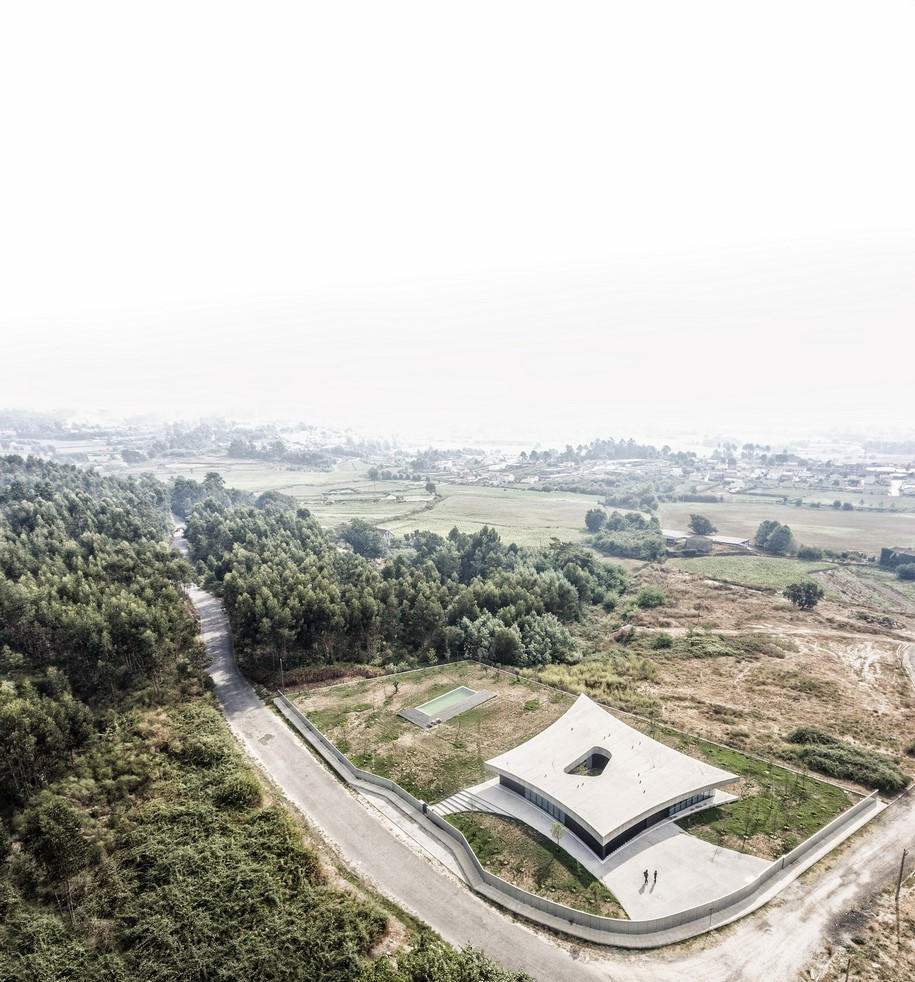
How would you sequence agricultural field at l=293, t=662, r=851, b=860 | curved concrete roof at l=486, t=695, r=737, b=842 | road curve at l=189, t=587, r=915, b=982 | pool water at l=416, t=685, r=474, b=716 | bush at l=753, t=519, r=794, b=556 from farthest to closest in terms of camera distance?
bush at l=753, t=519, r=794, b=556 → pool water at l=416, t=685, r=474, b=716 → agricultural field at l=293, t=662, r=851, b=860 → curved concrete roof at l=486, t=695, r=737, b=842 → road curve at l=189, t=587, r=915, b=982

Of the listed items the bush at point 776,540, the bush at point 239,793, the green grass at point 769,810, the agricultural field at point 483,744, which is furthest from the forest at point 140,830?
the bush at point 776,540

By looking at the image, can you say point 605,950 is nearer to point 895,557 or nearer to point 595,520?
point 895,557

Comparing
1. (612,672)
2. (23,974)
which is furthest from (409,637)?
(23,974)

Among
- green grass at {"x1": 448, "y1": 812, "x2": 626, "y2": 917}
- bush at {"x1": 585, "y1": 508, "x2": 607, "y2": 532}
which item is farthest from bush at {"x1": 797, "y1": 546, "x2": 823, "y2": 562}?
green grass at {"x1": 448, "y1": 812, "x2": 626, "y2": 917}

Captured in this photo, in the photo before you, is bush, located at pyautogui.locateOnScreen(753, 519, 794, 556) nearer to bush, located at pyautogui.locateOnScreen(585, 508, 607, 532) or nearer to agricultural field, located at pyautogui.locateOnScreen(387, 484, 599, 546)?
bush, located at pyautogui.locateOnScreen(585, 508, 607, 532)

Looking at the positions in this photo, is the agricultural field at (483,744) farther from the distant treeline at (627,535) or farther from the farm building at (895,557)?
the farm building at (895,557)

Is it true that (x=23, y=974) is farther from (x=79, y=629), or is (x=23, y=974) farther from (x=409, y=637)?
(x=409, y=637)
